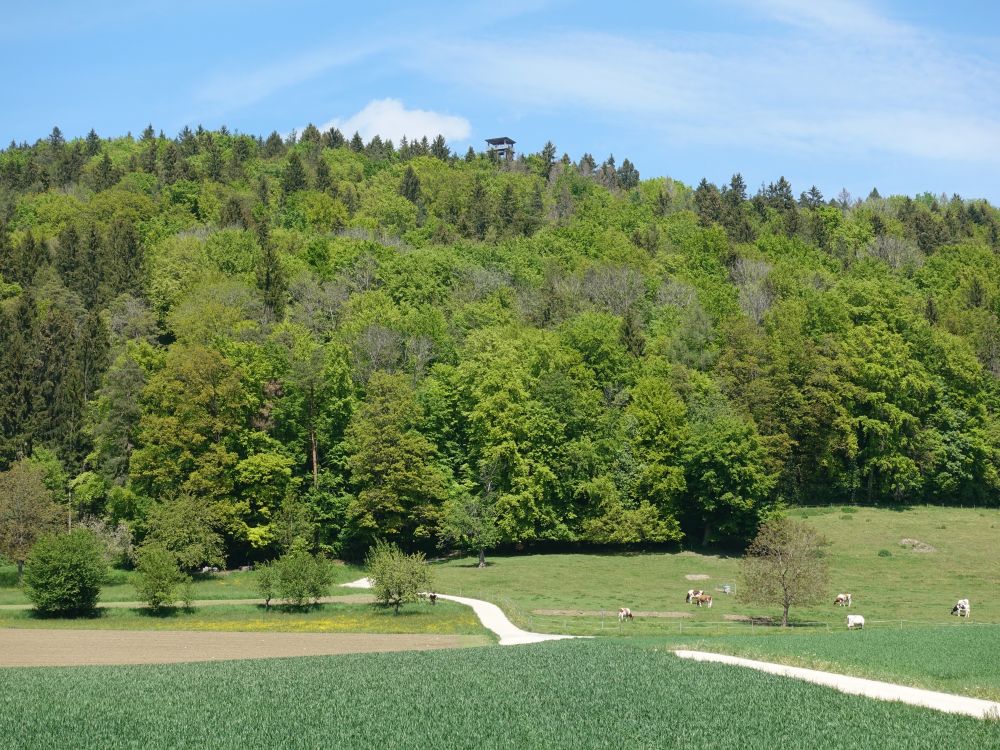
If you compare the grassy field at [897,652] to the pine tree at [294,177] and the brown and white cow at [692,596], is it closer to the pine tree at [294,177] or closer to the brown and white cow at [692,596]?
the brown and white cow at [692,596]

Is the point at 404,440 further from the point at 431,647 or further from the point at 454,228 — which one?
the point at 454,228

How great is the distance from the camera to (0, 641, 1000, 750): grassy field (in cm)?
2155

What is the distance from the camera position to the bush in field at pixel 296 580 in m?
56.5

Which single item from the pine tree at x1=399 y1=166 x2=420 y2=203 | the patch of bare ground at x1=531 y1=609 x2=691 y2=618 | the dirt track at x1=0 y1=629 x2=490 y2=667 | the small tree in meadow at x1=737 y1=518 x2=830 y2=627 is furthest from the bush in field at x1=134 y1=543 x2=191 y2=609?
the pine tree at x1=399 y1=166 x2=420 y2=203

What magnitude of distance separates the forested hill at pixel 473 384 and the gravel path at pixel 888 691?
42.3 meters

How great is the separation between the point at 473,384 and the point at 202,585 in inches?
1059

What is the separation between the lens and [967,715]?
23859 mm

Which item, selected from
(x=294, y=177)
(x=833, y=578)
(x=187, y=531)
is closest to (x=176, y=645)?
(x=187, y=531)

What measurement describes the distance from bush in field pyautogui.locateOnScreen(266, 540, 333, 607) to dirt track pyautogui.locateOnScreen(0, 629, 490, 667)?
7414 mm

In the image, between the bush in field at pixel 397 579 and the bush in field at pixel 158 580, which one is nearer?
the bush in field at pixel 397 579

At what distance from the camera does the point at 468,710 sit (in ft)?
80.1

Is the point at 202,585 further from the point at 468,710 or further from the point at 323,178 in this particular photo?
the point at 323,178

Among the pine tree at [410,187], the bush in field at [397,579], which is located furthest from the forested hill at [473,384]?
the pine tree at [410,187]

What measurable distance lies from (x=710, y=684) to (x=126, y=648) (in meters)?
27.8
